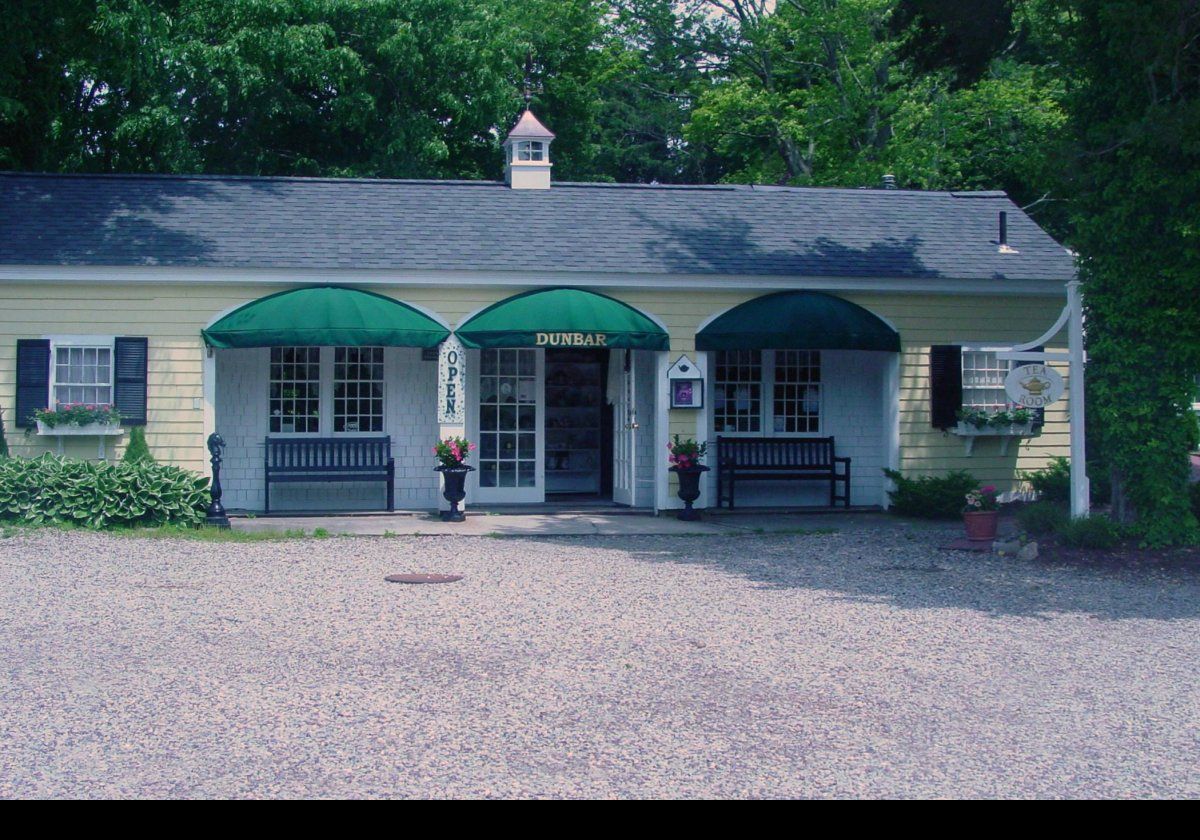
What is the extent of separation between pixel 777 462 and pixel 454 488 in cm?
455

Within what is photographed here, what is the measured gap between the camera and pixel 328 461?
15609 millimetres

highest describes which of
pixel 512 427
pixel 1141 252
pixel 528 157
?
pixel 528 157

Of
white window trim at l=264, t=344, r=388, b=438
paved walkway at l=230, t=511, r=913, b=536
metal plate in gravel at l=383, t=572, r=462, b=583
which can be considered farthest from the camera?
white window trim at l=264, t=344, r=388, b=438

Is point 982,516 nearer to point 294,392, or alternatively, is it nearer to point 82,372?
point 294,392

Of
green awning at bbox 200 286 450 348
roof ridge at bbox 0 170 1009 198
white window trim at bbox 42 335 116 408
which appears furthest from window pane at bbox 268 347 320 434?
roof ridge at bbox 0 170 1009 198

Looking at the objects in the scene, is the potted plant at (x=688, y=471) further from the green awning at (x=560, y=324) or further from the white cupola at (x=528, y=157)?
the white cupola at (x=528, y=157)

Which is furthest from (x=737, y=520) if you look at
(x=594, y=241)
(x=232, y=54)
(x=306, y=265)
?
(x=232, y=54)

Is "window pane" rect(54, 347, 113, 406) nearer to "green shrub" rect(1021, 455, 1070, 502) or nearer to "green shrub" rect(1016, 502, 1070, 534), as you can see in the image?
"green shrub" rect(1016, 502, 1070, 534)

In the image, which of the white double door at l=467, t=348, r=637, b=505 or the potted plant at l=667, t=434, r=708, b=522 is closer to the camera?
the potted plant at l=667, t=434, r=708, b=522

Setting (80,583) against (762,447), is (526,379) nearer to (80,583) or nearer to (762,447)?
(762,447)

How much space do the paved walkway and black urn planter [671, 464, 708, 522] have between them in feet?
0.54

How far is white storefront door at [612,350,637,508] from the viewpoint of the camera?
53.4 feet

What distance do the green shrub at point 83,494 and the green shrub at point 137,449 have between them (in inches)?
28.9

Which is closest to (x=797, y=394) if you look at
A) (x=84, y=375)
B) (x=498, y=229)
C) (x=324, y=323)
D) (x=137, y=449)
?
(x=498, y=229)
